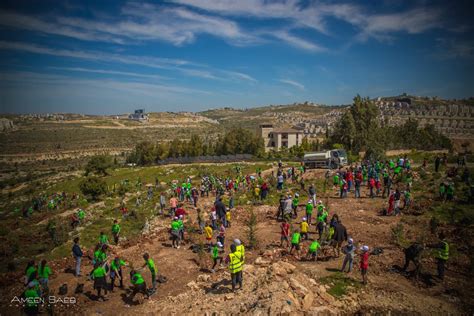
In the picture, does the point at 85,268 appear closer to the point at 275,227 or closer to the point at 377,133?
the point at 275,227

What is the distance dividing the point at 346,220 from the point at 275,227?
3865 mm

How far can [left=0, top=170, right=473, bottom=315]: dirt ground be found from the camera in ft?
28.6

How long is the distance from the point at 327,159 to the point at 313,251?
22.2 metres

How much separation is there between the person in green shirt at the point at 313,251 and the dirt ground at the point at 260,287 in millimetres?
456

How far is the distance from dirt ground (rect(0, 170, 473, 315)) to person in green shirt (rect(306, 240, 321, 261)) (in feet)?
1.50

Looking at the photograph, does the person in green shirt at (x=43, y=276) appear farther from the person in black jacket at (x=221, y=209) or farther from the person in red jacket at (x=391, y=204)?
the person in red jacket at (x=391, y=204)

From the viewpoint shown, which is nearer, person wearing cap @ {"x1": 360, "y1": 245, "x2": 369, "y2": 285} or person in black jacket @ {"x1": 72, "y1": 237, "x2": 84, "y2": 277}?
person wearing cap @ {"x1": 360, "y1": 245, "x2": 369, "y2": 285}

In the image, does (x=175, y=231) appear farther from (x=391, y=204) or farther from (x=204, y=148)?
(x=204, y=148)

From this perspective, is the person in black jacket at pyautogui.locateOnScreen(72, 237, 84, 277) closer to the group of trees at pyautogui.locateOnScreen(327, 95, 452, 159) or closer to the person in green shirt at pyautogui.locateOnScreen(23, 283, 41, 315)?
the person in green shirt at pyautogui.locateOnScreen(23, 283, 41, 315)

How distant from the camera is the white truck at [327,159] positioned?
106 ft

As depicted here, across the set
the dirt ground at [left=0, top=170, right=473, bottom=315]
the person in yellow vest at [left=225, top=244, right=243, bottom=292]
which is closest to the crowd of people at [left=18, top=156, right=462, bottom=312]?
the person in yellow vest at [left=225, top=244, right=243, bottom=292]

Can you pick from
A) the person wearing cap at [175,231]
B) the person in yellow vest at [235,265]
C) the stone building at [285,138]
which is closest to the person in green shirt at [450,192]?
the person in yellow vest at [235,265]

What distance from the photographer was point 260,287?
364 inches

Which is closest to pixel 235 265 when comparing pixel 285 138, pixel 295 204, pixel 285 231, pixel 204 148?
pixel 285 231
